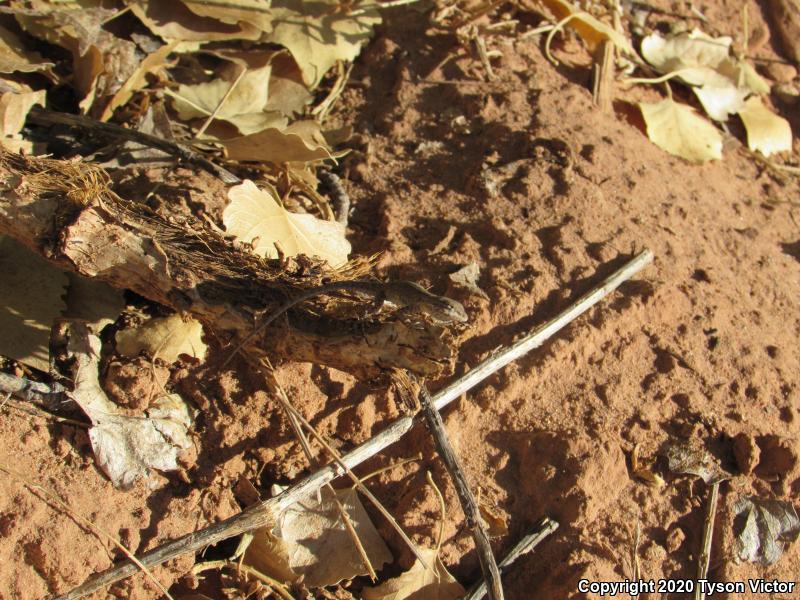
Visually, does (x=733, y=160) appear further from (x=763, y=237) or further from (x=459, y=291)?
(x=459, y=291)

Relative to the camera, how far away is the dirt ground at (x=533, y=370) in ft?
5.11

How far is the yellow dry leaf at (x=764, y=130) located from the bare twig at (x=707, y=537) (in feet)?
4.63

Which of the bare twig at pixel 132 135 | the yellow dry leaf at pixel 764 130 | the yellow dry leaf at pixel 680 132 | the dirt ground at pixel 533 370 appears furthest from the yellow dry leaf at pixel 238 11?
the yellow dry leaf at pixel 764 130

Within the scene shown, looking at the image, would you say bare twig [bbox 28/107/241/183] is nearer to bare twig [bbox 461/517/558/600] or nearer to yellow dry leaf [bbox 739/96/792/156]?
bare twig [bbox 461/517/558/600]

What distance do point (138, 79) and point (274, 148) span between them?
1.53 feet

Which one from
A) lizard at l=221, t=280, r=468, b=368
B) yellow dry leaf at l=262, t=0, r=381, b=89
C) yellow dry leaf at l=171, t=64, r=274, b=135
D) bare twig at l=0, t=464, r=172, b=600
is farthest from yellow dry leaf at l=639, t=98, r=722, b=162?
bare twig at l=0, t=464, r=172, b=600

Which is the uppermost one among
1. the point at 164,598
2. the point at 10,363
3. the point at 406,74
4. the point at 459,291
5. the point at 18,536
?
the point at 406,74

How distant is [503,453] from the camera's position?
A: 1.70 m

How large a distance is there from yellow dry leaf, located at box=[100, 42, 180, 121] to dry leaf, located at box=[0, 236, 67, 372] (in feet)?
1.62

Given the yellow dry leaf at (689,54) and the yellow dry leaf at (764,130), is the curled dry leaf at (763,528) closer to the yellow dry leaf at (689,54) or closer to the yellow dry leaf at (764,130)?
the yellow dry leaf at (764,130)

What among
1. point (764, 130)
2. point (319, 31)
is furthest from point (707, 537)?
point (319, 31)

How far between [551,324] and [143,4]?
56.8 inches

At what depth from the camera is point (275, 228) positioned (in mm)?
1755

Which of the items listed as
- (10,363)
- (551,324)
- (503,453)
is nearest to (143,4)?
(10,363)
